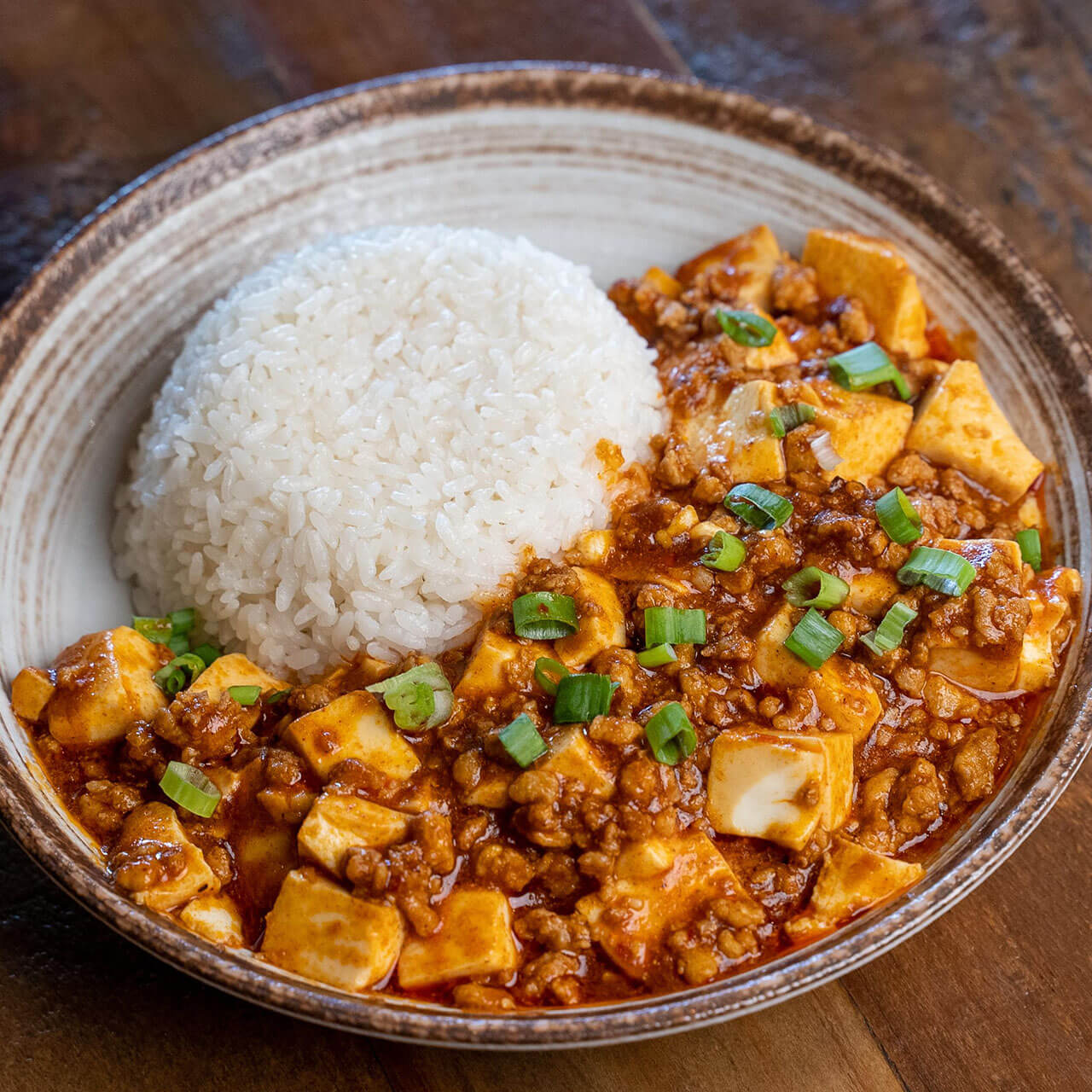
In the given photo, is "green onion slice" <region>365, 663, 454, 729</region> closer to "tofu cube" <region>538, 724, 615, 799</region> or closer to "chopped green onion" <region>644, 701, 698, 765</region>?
"tofu cube" <region>538, 724, 615, 799</region>

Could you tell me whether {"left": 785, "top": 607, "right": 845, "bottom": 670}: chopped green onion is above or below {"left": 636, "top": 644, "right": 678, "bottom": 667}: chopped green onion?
below

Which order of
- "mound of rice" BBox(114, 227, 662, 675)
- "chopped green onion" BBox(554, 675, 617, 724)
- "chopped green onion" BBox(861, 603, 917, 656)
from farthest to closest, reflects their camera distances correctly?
1. "mound of rice" BBox(114, 227, 662, 675)
2. "chopped green onion" BBox(861, 603, 917, 656)
3. "chopped green onion" BBox(554, 675, 617, 724)

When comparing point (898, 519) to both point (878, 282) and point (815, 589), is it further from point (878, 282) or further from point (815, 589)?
point (878, 282)

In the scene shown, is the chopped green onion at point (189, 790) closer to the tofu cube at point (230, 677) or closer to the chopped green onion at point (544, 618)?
the tofu cube at point (230, 677)

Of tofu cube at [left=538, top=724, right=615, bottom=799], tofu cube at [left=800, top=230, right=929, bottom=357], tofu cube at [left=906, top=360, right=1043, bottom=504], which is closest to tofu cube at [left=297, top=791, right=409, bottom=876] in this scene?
tofu cube at [left=538, top=724, right=615, bottom=799]

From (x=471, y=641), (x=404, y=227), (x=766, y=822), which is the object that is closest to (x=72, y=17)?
(x=404, y=227)

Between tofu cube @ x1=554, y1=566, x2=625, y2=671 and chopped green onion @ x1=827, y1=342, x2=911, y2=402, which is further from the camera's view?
chopped green onion @ x1=827, y1=342, x2=911, y2=402
